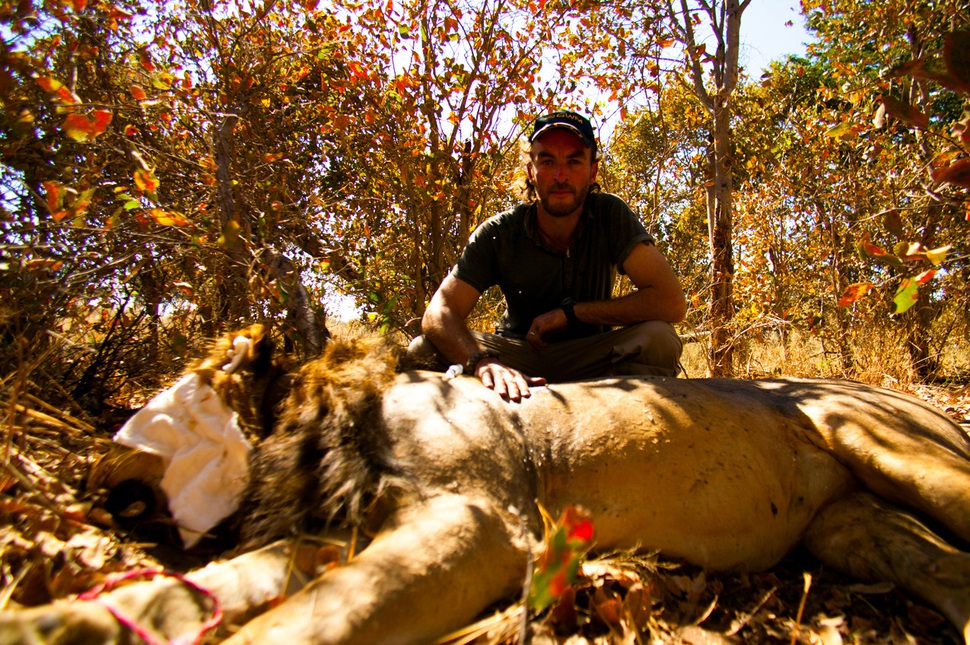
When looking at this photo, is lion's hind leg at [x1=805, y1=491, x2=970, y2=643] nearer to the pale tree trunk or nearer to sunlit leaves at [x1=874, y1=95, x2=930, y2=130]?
sunlit leaves at [x1=874, y1=95, x2=930, y2=130]

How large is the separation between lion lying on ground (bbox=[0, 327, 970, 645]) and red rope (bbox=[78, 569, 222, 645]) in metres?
0.02

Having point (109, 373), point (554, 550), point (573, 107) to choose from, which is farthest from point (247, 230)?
point (573, 107)

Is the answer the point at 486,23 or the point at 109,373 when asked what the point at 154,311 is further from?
the point at 486,23

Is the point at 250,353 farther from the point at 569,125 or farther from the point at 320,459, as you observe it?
the point at 569,125

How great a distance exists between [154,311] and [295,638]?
2681mm

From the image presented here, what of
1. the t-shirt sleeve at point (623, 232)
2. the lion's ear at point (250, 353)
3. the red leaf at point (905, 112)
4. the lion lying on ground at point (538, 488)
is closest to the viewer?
the lion lying on ground at point (538, 488)

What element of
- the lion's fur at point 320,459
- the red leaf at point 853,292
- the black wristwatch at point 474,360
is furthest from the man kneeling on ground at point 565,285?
the red leaf at point 853,292

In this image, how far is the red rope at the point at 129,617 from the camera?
1297 millimetres

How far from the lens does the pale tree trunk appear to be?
208 inches

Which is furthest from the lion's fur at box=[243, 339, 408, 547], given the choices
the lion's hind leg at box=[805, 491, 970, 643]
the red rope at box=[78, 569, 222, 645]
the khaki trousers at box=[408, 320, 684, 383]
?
the lion's hind leg at box=[805, 491, 970, 643]

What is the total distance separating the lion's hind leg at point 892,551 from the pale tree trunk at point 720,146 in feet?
10.1

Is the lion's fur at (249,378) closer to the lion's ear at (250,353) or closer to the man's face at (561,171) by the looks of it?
the lion's ear at (250,353)

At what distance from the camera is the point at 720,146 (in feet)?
18.0

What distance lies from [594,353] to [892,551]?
1533mm
